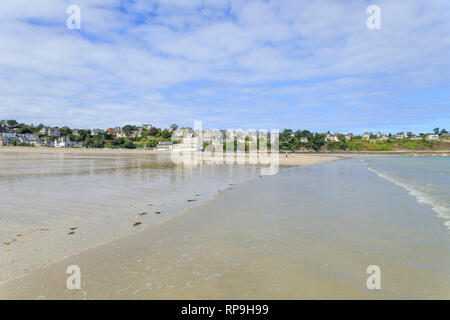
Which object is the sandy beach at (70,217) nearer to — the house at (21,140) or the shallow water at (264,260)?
the shallow water at (264,260)

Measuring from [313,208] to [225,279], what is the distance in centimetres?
735

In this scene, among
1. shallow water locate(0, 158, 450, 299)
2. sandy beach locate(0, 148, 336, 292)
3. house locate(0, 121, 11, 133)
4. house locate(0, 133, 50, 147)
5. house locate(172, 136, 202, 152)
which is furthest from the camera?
house locate(0, 121, 11, 133)

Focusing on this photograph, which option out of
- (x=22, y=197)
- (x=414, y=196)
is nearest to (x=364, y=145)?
(x=414, y=196)

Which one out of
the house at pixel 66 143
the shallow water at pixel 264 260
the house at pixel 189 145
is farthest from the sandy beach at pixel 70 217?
the house at pixel 66 143

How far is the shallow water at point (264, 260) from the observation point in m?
4.45

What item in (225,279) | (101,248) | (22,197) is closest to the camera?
(225,279)

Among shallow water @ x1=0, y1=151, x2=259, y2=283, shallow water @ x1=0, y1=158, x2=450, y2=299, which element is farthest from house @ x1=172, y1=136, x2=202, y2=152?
shallow water @ x1=0, y1=158, x2=450, y2=299

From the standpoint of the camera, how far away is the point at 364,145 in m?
199

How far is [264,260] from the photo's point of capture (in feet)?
18.7

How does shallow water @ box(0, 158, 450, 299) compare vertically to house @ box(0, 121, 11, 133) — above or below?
below

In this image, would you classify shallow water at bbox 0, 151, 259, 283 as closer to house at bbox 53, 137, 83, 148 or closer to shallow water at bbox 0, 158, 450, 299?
shallow water at bbox 0, 158, 450, 299

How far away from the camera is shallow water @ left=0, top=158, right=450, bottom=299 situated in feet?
14.6

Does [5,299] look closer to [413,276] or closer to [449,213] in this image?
[413,276]

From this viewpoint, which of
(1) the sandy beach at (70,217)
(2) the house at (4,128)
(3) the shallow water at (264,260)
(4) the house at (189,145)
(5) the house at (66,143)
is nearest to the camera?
(3) the shallow water at (264,260)
